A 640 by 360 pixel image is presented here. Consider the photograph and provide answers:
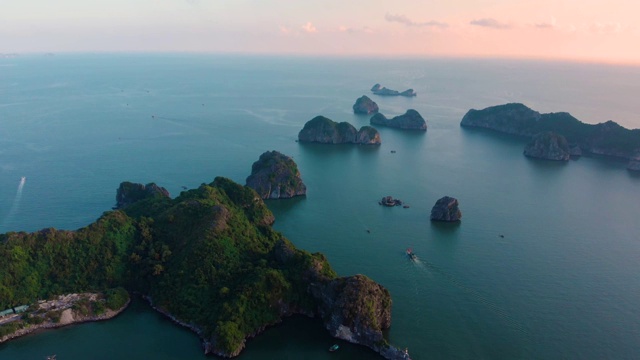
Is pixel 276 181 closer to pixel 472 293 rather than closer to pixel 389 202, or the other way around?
pixel 389 202

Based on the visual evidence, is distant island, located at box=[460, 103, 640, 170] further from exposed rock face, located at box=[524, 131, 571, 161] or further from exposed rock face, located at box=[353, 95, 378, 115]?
exposed rock face, located at box=[353, 95, 378, 115]

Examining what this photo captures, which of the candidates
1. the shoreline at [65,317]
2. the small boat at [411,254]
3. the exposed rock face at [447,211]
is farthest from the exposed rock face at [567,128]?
the shoreline at [65,317]

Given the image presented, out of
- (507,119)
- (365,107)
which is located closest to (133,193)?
(365,107)

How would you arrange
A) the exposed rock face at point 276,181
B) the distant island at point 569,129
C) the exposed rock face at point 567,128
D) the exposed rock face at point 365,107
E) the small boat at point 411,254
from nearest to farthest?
1. the small boat at point 411,254
2. the exposed rock face at point 276,181
3. the distant island at point 569,129
4. the exposed rock face at point 567,128
5. the exposed rock face at point 365,107

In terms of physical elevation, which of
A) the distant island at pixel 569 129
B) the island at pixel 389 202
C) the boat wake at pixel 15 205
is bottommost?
the boat wake at pixel 15 205

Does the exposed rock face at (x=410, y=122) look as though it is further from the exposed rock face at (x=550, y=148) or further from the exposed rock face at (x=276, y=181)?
the exposed rock face at (x=276, y=181)
